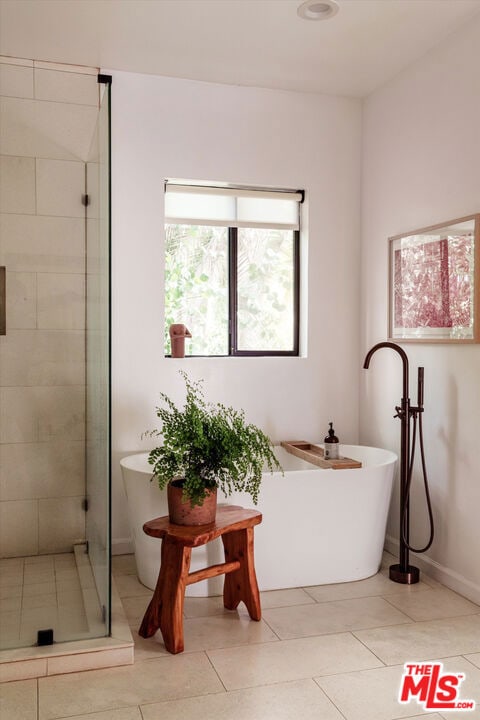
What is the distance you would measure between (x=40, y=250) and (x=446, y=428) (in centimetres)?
214

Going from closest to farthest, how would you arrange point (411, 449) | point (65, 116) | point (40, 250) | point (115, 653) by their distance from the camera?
point (115, 653) → point (40, 250) → point (65, 116) → point (411, 449)

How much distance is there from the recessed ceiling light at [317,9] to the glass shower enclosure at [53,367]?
1090 millimetres

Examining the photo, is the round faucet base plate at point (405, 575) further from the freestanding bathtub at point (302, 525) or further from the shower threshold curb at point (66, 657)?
the shower threshold curb at point (66, 657)

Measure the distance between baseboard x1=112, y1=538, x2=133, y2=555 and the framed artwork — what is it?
1.94 metres

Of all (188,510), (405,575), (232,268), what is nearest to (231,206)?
(232,268)

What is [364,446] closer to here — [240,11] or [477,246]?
[477,246]

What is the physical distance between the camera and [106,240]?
2650 mm

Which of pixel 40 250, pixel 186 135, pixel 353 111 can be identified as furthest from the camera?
pixel 353 111

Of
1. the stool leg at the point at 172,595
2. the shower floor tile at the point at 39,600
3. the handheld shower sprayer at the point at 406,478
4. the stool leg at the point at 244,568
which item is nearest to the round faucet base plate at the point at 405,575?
the handheld shower sprayer at the point at 406,478

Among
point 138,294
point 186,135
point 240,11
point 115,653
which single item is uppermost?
point 240,11

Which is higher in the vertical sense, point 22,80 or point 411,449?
point 22,80

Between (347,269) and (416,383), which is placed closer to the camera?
(416,383)

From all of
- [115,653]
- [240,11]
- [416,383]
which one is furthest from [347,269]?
[115,653]

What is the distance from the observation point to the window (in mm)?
4129
